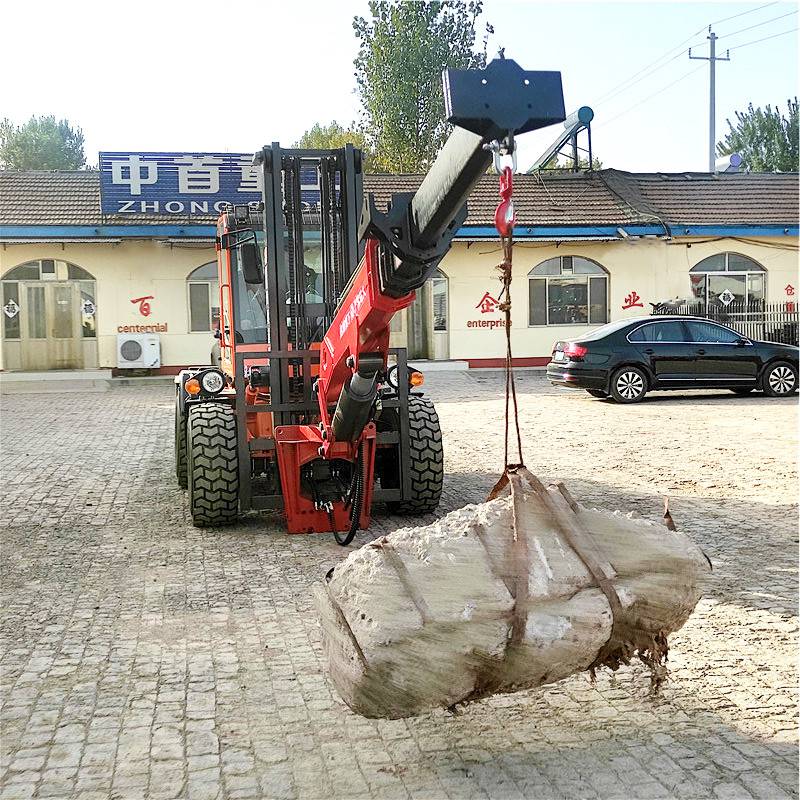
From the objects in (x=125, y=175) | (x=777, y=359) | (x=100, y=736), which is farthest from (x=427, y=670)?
(x=125, y=175)

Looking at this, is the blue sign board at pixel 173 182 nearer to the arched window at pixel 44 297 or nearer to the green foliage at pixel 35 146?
the arched window at pixel 44 297

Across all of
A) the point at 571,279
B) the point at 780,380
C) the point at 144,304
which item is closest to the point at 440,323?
the point at 571,279

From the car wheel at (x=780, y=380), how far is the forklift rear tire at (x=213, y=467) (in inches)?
558

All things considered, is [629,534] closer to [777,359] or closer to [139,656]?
[139,656]

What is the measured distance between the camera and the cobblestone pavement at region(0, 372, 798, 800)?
12.8ft

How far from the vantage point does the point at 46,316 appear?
2625cm

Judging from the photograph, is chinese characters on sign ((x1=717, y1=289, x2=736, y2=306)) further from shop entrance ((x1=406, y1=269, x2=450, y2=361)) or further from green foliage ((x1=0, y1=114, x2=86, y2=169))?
green foliage ((x1=0, y1=114, x2=86, y2=169))

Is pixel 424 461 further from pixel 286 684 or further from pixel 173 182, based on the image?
pixel 173 182

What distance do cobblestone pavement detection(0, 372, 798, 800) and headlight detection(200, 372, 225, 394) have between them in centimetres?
124

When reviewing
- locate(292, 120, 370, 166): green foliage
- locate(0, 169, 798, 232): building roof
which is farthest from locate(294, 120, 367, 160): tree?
locate(0, 169, 798, 232): building roof

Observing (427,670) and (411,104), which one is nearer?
(427,670)

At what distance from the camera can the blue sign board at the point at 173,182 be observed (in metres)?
25.9

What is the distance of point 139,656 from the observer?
5.39 metres

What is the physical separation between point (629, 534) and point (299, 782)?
164 cm
